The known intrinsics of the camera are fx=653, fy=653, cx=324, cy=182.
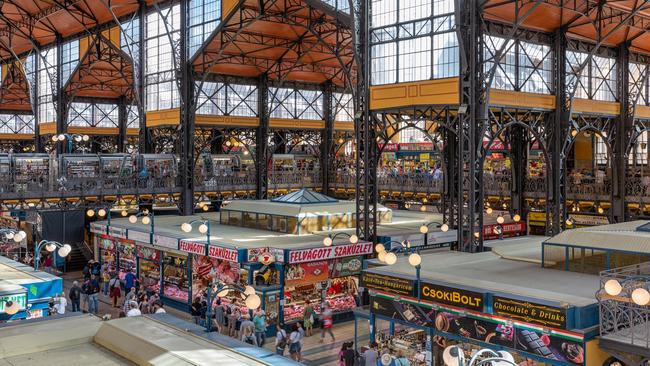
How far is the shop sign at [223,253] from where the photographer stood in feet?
84.8

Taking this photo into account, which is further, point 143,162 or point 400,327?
point 143,162

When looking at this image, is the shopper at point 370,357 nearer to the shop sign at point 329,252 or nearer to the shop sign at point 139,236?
the shop sign at point 329,252

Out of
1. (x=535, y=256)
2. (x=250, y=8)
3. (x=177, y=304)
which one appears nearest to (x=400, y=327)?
(x=535, y=256)

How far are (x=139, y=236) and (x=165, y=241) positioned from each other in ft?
8.36

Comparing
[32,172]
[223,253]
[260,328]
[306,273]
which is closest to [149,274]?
[223,253]

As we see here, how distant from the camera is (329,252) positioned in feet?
89.1

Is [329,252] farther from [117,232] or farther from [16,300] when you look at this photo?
[16,300]

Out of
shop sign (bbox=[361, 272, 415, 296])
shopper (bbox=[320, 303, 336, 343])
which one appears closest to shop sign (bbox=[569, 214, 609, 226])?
Answer: shopper (bbox=[320, 303, 336, 343])

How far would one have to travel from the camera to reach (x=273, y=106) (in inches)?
1865

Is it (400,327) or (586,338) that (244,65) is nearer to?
(400,327)

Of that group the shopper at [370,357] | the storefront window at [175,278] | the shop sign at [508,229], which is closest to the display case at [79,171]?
the storefront window at [175,278]

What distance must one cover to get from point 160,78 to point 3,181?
1281 cm

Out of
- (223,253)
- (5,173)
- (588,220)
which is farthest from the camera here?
(588,220)

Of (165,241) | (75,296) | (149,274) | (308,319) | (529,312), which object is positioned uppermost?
(165,241)
